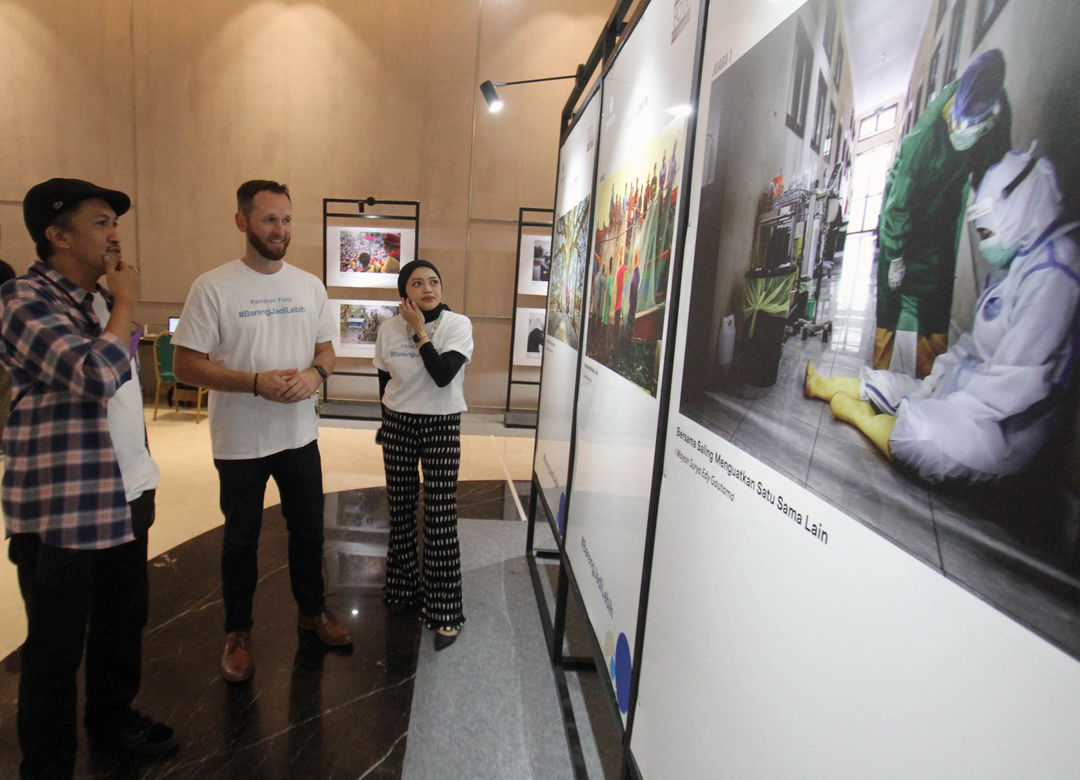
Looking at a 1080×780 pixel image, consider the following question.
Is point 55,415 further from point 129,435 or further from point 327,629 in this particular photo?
point 327,629

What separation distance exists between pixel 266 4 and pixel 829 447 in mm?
8124

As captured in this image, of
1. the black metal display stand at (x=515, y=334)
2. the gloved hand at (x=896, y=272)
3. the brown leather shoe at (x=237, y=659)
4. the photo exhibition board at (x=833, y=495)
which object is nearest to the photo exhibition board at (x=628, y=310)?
the photo exhibition board at (x=833, y=495)

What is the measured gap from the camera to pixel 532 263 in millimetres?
6582

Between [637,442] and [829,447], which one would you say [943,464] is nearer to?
[829,447]

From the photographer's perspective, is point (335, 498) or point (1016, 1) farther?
point (335, 498)

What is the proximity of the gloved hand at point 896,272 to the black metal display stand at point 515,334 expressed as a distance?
5720 millimetres

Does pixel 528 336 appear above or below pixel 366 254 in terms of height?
below

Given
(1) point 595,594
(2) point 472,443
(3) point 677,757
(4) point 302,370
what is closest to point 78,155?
(2) point 472,443

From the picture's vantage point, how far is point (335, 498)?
419 cm

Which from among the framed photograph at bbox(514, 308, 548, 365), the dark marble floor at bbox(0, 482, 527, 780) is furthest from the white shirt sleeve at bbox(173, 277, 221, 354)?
the framed photograph at bbox(514, 308, 548, 365)

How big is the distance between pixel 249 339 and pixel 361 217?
4706 mm

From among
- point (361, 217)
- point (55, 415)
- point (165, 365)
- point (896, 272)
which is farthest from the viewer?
point (361, 217)

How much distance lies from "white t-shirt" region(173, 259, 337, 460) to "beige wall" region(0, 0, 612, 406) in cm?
479

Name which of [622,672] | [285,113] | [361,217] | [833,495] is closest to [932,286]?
[833,495]
